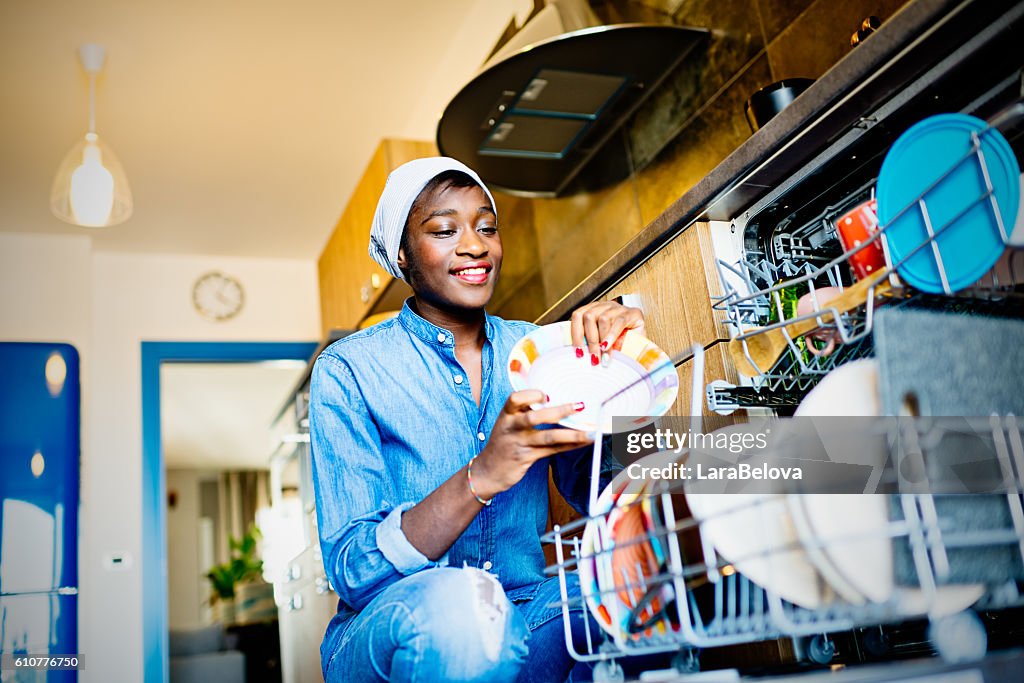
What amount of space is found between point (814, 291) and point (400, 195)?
664mm

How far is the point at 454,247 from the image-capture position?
52.4 inches

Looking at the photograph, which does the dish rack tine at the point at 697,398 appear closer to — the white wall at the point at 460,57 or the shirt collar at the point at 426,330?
the shirt collar at the point at 426,330

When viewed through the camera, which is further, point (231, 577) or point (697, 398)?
point (231, 577)

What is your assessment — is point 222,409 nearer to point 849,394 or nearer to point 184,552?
point 184,552

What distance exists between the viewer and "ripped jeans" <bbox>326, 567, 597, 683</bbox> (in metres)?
0.85

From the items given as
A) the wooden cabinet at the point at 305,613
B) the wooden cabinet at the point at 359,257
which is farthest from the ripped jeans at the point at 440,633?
the wooden cabinet at the point at 359,257

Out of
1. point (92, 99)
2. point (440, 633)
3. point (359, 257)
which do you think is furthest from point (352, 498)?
point (92, 99)

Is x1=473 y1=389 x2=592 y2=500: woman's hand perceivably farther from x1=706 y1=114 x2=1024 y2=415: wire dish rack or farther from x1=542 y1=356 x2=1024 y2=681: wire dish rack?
x1=706 y1=114 x2=1024 y2=415: wire dish rack

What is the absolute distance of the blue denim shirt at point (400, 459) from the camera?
104 centimetres

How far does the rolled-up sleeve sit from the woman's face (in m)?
0.21

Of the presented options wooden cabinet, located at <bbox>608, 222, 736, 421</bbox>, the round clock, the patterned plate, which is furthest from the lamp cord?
the patterned plate

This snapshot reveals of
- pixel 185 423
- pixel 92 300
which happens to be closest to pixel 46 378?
pixel 92 300

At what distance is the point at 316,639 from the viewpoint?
10.7ft

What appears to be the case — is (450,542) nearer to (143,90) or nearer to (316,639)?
(316,639)
